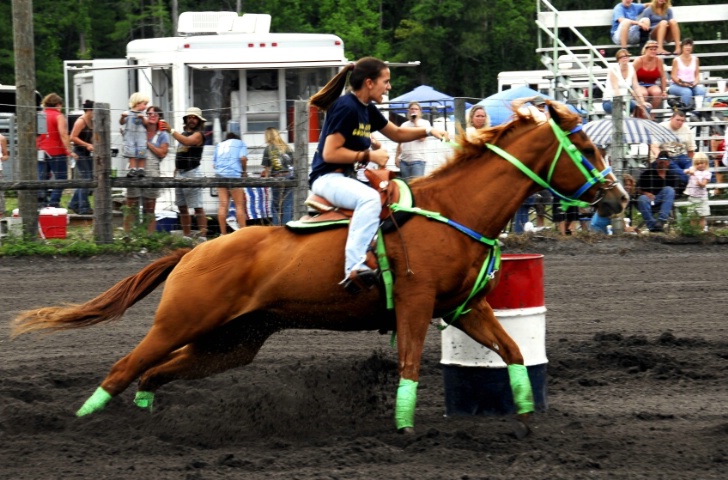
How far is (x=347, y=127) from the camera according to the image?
6.53 m

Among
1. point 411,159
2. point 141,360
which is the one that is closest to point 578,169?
point 141,360

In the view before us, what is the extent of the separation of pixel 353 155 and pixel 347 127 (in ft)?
0.59

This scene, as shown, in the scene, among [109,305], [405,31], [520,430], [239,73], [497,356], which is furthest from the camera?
[405,31]

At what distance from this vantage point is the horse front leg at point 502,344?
21.4 ft

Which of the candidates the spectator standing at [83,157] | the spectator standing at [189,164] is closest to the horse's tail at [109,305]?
the spectator standing at [189,164]

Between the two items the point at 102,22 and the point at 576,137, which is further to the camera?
the point at 102,22

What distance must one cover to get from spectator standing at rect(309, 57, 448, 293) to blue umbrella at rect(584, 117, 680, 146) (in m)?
8.70

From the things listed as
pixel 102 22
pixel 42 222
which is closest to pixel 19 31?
pixel 42 222

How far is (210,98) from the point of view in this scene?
1709 centimetres

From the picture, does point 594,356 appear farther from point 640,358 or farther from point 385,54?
point 385,54

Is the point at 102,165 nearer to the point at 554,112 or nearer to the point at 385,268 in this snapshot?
the point at 385,268

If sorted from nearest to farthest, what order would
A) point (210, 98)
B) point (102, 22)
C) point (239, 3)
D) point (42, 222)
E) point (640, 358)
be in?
point (640, 358) < point (42, 222) < point (210, 98) < point (239, 3) < point (102, 22)

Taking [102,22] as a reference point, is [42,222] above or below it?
below

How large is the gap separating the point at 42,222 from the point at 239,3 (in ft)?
78.2
